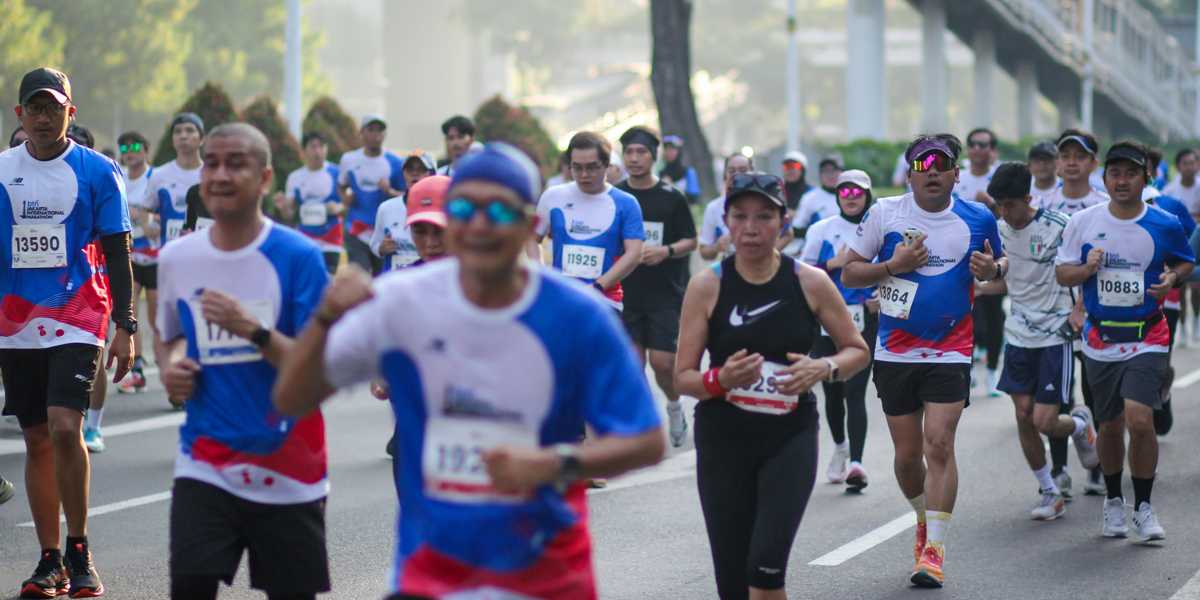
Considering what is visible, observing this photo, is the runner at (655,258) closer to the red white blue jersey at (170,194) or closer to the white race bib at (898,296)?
the white race bib at (898,296)

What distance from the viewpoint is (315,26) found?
137500 mm

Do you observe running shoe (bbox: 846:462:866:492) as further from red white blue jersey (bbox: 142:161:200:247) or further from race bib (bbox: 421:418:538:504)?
race bib (bbox: 421:418:538:504)

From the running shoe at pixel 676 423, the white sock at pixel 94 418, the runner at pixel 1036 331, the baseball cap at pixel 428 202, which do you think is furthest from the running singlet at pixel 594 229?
the baseball cap at pixel 428 202

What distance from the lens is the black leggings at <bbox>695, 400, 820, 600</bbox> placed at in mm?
6164

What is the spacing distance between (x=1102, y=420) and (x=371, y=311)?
618 centimetres

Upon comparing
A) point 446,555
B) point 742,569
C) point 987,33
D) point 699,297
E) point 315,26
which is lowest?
point 742,569

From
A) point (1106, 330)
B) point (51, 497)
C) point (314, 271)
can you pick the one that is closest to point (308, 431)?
point (314, 271)

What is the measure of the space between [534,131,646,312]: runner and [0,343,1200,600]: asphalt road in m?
1.37

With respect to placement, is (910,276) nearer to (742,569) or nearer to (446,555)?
(742,569)

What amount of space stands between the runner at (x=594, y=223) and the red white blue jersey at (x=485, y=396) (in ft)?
21.6

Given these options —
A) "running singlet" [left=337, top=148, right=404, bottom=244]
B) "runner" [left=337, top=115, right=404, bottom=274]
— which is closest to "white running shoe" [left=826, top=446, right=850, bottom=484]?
"runner" [left=337, top=115, right=404, bottom=274]

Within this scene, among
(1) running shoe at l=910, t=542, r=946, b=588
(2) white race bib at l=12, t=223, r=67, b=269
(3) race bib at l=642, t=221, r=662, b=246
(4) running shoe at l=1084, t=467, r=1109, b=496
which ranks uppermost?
(2) white race bib at l=12, t=223, r=67, b=269

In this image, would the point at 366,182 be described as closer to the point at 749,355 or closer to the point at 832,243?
the point at 832,243

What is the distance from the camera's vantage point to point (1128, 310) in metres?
9.30
